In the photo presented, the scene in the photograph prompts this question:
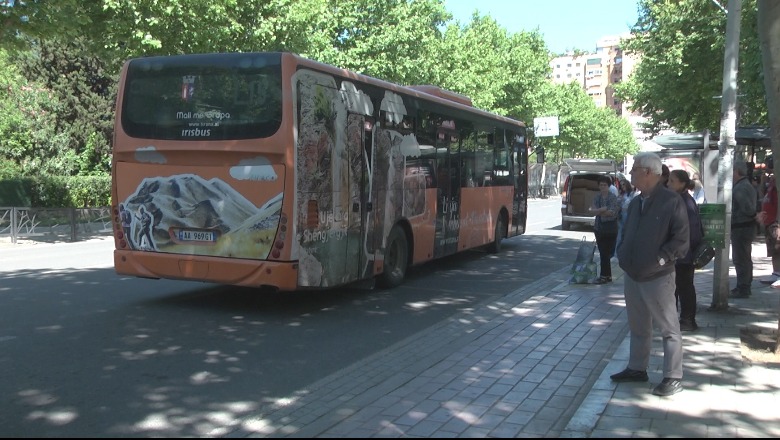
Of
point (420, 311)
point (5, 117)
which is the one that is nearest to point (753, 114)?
point (420, 311)

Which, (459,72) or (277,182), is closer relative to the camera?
(277,182)

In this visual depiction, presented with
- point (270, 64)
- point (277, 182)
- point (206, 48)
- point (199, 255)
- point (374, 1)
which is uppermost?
point (374, 1)

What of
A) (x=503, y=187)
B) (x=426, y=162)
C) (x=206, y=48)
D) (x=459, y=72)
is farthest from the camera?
(x=459, y=72)

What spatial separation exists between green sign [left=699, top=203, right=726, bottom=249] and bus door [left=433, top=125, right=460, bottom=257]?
16.6 feet

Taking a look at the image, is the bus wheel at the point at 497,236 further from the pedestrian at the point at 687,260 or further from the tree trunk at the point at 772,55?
the tree trunk at the point at 772,55

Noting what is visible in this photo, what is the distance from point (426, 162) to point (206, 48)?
10.4 m

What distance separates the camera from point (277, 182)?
806 centimetres

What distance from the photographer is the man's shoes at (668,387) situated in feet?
16.9

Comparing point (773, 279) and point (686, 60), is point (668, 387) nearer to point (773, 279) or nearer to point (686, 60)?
point (773, 279)

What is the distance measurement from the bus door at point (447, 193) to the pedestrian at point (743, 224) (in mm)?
4832

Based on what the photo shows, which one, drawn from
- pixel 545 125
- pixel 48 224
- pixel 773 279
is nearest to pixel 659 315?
pixel 773 279

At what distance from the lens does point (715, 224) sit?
816cm

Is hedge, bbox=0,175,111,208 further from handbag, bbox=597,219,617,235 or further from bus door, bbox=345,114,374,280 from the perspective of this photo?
handbag, bbox=597,219,617,235

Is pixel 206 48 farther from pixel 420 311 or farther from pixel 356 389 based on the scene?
pixel 356 389
